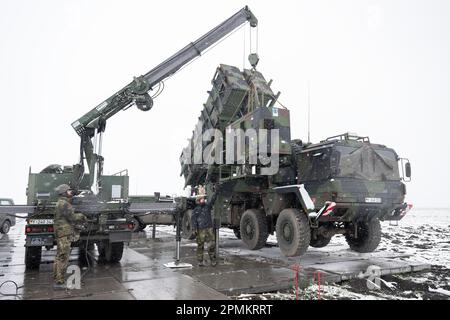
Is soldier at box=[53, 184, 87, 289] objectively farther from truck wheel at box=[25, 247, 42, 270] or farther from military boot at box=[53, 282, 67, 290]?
truck wheel at box=[25, 247, 42, 270]

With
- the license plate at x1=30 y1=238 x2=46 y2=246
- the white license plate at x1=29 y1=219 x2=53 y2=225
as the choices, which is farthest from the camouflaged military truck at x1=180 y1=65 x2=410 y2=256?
the license plate at x1=30 y1=238 x2=46 y2=246

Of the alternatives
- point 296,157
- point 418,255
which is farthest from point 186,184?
point 418,255

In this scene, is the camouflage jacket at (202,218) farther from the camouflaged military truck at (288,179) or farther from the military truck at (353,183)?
the military truck at (353,183)

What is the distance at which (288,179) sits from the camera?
352 inches

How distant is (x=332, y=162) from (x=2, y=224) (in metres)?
14.4

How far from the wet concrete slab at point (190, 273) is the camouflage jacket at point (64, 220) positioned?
2.79 feet

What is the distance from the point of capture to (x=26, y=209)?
6.43 meters

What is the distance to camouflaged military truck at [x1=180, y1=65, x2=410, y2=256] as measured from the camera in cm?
747

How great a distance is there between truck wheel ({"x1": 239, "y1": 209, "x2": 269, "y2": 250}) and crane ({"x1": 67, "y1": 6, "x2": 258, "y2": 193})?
4053mm

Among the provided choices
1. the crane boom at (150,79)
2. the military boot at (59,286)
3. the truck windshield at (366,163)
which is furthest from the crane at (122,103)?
the truck windshield at (366,163)

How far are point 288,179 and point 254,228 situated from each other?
1.60 m

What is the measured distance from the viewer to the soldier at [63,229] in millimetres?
5480

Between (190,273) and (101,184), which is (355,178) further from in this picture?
(101,184)

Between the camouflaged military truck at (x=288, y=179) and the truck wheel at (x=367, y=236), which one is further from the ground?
the camouflaged military truck at (x=288, y=179)
